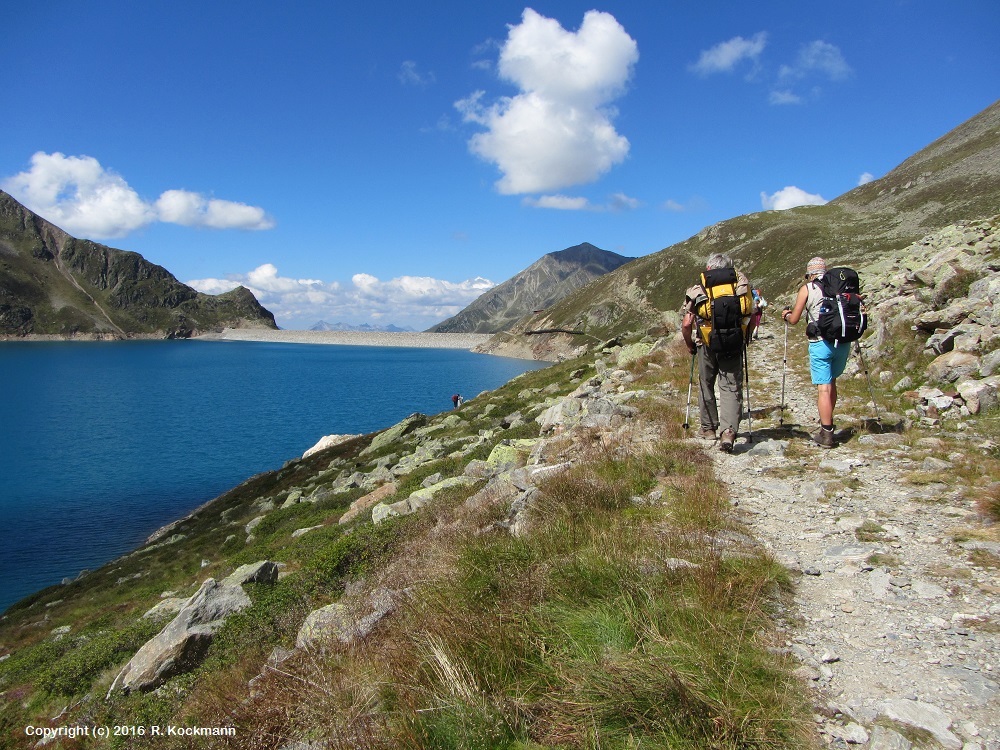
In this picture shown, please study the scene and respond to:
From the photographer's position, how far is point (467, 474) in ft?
39.5

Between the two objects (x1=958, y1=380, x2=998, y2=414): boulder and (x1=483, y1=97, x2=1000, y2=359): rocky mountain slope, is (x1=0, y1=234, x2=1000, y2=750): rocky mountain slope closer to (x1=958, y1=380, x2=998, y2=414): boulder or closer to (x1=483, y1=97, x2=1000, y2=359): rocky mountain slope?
(x1=958, y1=380, x2=998, y2=414): boulder

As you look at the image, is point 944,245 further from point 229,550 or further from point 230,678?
point 229,550

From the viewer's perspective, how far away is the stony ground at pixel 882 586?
2.90 meters

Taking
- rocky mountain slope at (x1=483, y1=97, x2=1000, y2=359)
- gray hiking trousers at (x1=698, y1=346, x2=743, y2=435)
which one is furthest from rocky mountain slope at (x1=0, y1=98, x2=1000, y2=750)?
rocky mountain slope at (x1=483, y1=97, x2=1000, y2=359)

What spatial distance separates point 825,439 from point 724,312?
2474 millimetres

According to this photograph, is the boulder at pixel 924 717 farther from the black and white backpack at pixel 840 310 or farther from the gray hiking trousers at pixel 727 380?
the black and white backpack at pixel 840 310

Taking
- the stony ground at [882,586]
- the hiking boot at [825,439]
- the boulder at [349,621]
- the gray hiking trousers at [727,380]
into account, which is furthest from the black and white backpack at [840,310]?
the boulder at [349,621]

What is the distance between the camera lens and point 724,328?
795cm

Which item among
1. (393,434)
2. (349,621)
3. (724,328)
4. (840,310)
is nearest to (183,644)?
(349,621)

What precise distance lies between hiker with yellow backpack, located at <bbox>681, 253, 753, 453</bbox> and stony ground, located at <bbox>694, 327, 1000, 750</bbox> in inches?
32.2

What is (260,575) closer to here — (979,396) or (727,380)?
(727,380)

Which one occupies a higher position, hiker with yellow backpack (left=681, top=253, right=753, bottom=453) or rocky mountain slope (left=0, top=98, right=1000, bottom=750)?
hiker with yellow backpack (left=681, top=253, right=753, bottom=453)

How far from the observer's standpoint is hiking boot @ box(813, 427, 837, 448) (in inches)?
312

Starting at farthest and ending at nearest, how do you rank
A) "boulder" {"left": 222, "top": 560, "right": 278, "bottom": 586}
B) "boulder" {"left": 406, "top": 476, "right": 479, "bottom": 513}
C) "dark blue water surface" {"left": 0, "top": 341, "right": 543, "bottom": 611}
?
1. "dark blue water surface" {"left": 0, "top": 341, "right": 543, "bottom": 611}
2. "boulder" {"left": 406, "top": 476, "right": 479, "bottom": 513}
3. "boulder" {"left": 222, "top": 560, "right": 278, "bottom": 586}
